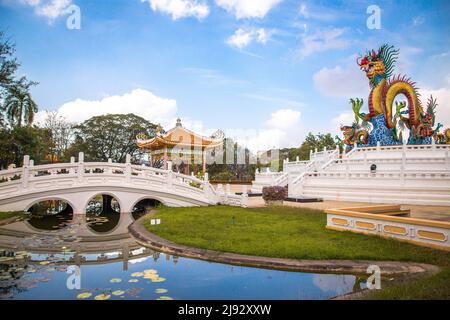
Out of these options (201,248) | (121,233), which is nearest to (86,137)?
(121,233)

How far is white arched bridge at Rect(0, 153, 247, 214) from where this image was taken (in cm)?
1198

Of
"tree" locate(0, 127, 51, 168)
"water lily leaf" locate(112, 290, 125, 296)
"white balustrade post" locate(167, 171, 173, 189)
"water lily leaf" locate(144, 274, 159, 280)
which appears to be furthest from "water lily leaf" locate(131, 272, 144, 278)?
"tree" locate(0, 127, 51, 168)

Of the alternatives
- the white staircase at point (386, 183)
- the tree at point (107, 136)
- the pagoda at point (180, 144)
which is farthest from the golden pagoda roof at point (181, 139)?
the tree at point (107, 136)

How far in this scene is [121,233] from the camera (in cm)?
974

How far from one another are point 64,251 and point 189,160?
19.3 metres

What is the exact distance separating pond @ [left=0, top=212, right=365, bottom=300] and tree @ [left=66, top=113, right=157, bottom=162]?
94.5ft

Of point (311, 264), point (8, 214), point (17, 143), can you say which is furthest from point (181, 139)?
point (311, 264)

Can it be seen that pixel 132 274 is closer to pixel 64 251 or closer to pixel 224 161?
pixel 64 251

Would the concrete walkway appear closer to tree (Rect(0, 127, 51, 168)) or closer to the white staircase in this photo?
the white staircase

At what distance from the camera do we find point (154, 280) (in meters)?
5.37

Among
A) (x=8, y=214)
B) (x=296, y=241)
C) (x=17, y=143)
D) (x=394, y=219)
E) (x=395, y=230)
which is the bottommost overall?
(x=296, y=241)

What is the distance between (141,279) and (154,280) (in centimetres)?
25

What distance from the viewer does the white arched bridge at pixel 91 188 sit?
11984 mm

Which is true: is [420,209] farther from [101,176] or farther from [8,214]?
[8,214]
